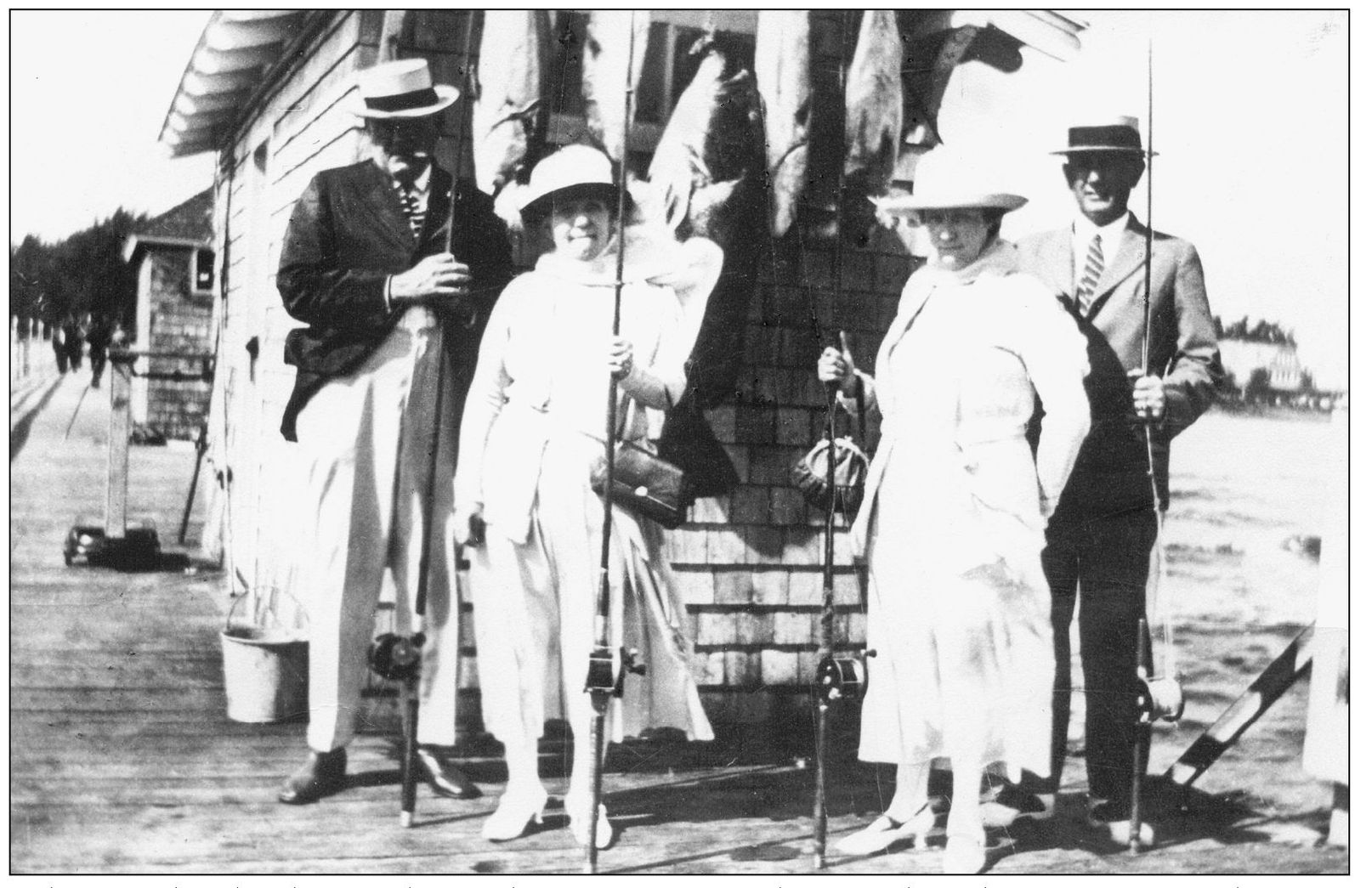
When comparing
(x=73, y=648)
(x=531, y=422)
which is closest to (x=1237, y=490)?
(x=531, y=422)

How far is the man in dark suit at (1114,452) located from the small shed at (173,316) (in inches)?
121

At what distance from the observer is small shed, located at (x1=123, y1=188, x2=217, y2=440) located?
4.89 m

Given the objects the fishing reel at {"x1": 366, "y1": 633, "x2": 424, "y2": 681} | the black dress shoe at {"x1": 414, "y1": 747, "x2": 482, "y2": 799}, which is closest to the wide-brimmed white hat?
the fishing reel at {"x1": 366, "y1": 633, "x2": 424, "y2": 681}

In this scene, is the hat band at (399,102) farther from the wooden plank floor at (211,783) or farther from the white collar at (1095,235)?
the white collar at (1095,235)

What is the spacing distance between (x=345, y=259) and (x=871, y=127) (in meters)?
2.05

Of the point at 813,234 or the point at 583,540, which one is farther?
the point at 813,234

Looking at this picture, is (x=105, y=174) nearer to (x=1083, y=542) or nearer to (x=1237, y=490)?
(x=1083, y=542)

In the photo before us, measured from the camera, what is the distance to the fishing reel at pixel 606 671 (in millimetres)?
4535

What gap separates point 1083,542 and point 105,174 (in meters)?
3.85

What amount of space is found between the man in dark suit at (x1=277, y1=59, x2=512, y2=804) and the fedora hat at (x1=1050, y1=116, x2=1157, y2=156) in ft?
7.69

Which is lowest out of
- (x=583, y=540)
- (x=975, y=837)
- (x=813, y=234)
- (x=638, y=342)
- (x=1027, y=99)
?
(x=975, y=837)

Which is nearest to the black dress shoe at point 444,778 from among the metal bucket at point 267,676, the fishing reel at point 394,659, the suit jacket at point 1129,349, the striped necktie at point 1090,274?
the fishing reel at point 394,659

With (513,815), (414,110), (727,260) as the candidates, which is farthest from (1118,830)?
(414,110)

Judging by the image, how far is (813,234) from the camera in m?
5.14
